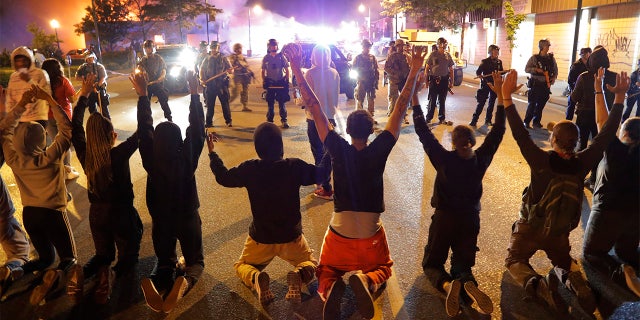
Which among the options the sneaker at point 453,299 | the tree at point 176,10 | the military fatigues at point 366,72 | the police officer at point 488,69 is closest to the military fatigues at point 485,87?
the police officer at point 488,69

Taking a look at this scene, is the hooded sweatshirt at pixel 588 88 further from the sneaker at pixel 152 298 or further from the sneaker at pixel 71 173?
the sneaker at pixel 71 173

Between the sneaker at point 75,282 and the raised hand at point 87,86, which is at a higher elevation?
the raised hand at point 87,86

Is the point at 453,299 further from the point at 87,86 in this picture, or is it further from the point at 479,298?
the point at 87,86

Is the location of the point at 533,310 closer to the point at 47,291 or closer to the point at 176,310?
the point at 176,310

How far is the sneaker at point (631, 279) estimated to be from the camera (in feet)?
12.0

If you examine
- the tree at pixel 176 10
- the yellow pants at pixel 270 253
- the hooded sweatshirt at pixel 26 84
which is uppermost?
the tree at pixel 176 10

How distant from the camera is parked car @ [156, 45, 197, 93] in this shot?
19.8m

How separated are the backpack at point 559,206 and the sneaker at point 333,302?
168cm

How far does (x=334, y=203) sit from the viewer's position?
3607 mm

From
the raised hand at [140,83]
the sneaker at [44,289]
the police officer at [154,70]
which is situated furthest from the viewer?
the police officer at [154,70]

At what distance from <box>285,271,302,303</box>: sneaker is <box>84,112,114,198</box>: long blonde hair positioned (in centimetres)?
170

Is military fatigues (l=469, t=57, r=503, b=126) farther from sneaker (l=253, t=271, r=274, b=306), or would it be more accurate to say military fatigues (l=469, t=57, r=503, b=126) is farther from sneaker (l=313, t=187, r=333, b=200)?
sneaker (l=253, t=271, r=274, b=306)

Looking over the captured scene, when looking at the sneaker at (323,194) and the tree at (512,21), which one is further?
the tree at (512,21)

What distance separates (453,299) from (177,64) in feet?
63.8
